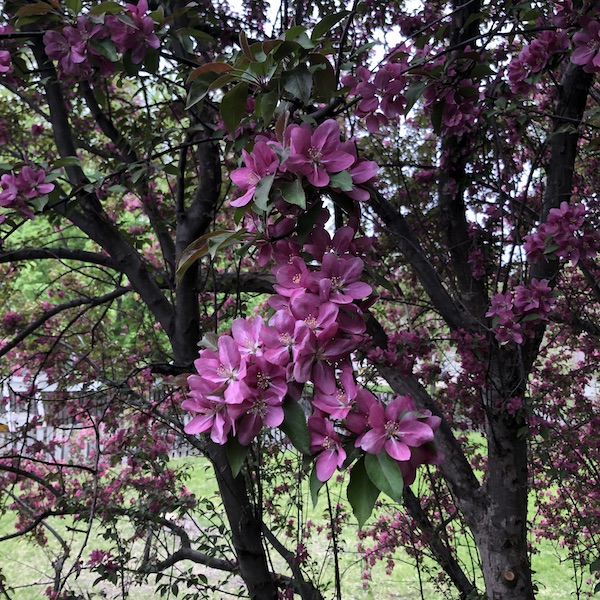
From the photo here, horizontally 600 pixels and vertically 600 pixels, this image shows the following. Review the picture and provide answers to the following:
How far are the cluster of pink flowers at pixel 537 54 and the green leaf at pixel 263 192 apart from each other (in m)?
1.33

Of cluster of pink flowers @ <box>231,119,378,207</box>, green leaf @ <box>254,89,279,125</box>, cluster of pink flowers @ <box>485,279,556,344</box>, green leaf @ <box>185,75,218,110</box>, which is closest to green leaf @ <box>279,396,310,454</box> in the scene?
cluster of pink flowers @ <box>231,119,378,207</box>

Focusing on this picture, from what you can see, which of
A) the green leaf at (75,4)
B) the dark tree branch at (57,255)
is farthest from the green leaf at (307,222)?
the dark tree branch at (57,255)

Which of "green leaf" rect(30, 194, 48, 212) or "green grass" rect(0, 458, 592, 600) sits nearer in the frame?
"green leaf" rect(30, 194, 48, 212)

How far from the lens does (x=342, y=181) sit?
0.74 m

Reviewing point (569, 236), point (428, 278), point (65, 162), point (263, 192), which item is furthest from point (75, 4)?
point (428, 278)

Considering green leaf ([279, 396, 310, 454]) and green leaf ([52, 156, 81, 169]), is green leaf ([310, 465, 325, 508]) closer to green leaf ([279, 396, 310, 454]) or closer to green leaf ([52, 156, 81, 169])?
green leaf ([279, 396, 310, 454])

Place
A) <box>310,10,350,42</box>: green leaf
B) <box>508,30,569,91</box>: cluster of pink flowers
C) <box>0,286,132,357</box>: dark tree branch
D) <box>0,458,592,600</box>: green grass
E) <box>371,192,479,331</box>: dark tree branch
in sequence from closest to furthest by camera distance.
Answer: <box>310,10,350,42</box>: green leaf
<box>508,30,569,91</box>: cluster of pink flowers
<box>0,286,132,357</box>: dark tree branch
<box>371,192,479,331</box>: dark tree branch
<box>0,458,592,600</box>: green grass

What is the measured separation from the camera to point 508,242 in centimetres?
289

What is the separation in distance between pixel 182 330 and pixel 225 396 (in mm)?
1625

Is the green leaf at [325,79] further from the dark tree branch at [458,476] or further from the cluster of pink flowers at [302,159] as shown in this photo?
the dark tree branch at [458,476]

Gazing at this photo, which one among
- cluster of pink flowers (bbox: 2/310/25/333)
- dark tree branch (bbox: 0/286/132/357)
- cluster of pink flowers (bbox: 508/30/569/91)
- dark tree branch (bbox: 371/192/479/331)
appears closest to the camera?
cluster of pink flowers (bbox: 508/30/569/91)

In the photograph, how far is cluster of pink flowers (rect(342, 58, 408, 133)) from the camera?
120 cm

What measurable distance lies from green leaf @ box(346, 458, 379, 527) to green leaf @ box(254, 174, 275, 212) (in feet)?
1.07

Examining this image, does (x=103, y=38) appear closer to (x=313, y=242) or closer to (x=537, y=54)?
(x=313, y=242)
